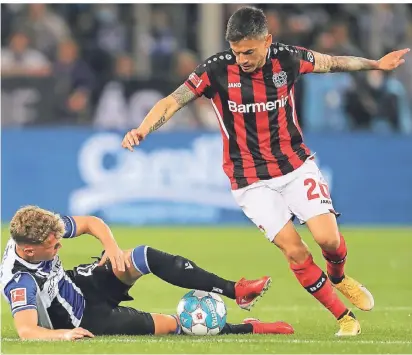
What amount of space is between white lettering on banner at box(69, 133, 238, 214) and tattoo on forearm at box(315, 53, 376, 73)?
825cm

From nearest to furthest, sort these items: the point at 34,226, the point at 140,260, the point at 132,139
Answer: the point at 34,226 < the point at 140,260 < the point at 132,139

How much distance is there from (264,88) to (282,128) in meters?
0.32

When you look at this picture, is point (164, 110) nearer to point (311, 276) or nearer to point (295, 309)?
point (311, 276)

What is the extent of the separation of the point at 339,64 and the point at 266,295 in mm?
2828

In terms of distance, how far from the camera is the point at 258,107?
839cm

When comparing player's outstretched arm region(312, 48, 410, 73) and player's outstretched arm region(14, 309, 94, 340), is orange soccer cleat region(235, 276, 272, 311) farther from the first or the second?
player's outstretched arm region(312, 48, 410, 73)

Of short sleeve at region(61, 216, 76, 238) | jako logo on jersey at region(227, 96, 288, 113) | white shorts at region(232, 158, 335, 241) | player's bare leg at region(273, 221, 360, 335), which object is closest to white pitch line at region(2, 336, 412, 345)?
player's bare leg at region(273, 221, 360, 335)

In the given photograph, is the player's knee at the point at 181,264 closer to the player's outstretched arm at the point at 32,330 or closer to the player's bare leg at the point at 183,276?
the player's bare leg at the point at 183,276

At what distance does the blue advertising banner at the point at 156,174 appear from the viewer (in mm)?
16891

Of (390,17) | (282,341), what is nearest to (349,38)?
(390,17)

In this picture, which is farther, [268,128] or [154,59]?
[154,59]

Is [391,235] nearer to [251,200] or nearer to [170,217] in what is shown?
[170,217]

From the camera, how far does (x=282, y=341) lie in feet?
25.0

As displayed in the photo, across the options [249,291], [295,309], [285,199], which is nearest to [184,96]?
[285,199]
